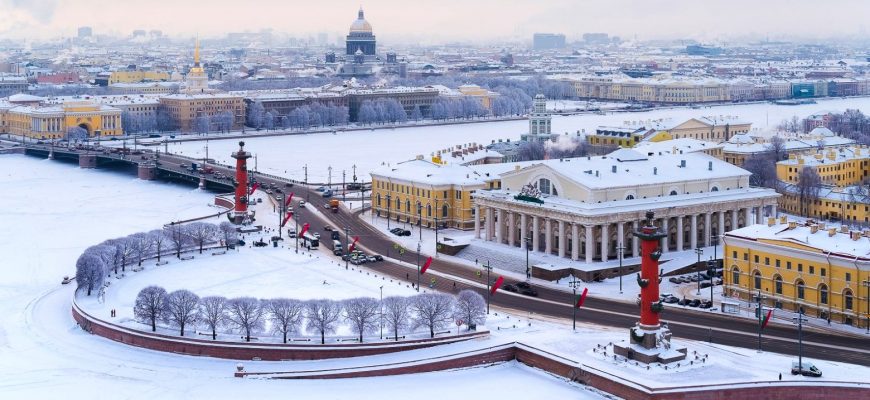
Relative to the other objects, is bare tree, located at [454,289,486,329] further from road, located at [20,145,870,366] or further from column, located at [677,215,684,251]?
column, located at [677,215,684,251]

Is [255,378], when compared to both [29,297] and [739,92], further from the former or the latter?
[739,92]

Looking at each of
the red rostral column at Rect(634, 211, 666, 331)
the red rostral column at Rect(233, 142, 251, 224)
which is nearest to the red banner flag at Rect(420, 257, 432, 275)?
the red rostral column at Rect(634, 211, 666, 331)

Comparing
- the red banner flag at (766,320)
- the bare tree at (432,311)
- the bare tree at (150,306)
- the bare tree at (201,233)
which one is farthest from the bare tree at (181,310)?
the red banner flag at (766,320)

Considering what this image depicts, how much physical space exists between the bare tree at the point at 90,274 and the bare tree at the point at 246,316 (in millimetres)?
5632

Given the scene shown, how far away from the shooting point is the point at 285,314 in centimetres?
3164

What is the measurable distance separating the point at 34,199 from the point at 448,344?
35051 millimetres

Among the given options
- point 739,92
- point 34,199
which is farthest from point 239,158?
point 739,92

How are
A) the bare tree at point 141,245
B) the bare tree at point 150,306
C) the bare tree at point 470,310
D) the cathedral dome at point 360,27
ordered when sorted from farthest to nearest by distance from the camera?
1. the cathedral dome at point 360,27
2. the bare tree at point 141,245
3. the bare tree at point 150,306
4. the bare tree at point 470,310

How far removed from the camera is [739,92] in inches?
5492

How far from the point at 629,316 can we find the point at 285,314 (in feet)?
29.3

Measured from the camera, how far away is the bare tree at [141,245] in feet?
136

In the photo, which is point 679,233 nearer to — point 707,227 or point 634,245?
point 707,227

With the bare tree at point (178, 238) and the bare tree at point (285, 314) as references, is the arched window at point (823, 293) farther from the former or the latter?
the bare tree at point (178, 238)

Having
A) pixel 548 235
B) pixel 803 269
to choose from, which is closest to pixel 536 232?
pixel 548 235
